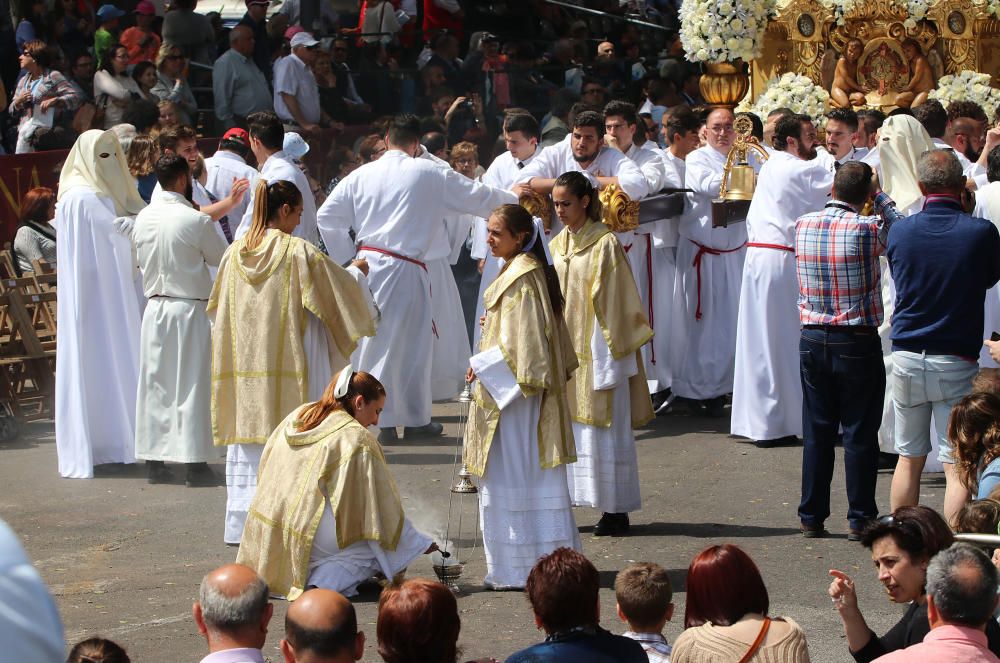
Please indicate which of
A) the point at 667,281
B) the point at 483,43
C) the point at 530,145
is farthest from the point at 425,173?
the point at 483,43

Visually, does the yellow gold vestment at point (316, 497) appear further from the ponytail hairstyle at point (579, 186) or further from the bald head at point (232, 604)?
the bald head at point (232, 604)

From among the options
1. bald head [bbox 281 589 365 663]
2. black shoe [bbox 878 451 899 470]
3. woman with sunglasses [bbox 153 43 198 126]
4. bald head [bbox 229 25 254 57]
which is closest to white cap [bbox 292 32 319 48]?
bald head [bbox 229 25 254 57]

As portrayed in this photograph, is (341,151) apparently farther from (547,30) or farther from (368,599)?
(368,599)

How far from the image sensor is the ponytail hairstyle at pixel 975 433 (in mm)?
6227

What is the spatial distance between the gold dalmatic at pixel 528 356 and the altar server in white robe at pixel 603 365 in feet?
3.22

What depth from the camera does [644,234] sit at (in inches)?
472

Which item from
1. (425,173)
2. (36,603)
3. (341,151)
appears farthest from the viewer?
(341,151)

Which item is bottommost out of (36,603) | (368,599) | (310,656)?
(368,599)

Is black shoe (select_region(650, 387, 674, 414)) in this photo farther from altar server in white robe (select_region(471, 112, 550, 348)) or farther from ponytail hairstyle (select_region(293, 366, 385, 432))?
ponytail hairstyle (select_region(293, 366, 385, 432))

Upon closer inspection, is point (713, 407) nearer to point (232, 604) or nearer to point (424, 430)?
point (424, 430)

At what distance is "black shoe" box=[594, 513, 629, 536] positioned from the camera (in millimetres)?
8570

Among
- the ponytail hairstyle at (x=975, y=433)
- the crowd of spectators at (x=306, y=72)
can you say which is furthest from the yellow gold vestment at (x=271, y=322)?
the crowd of spectators at (x=306, y=72)

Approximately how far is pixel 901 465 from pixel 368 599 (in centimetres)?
277

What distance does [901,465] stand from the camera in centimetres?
Result: 791
